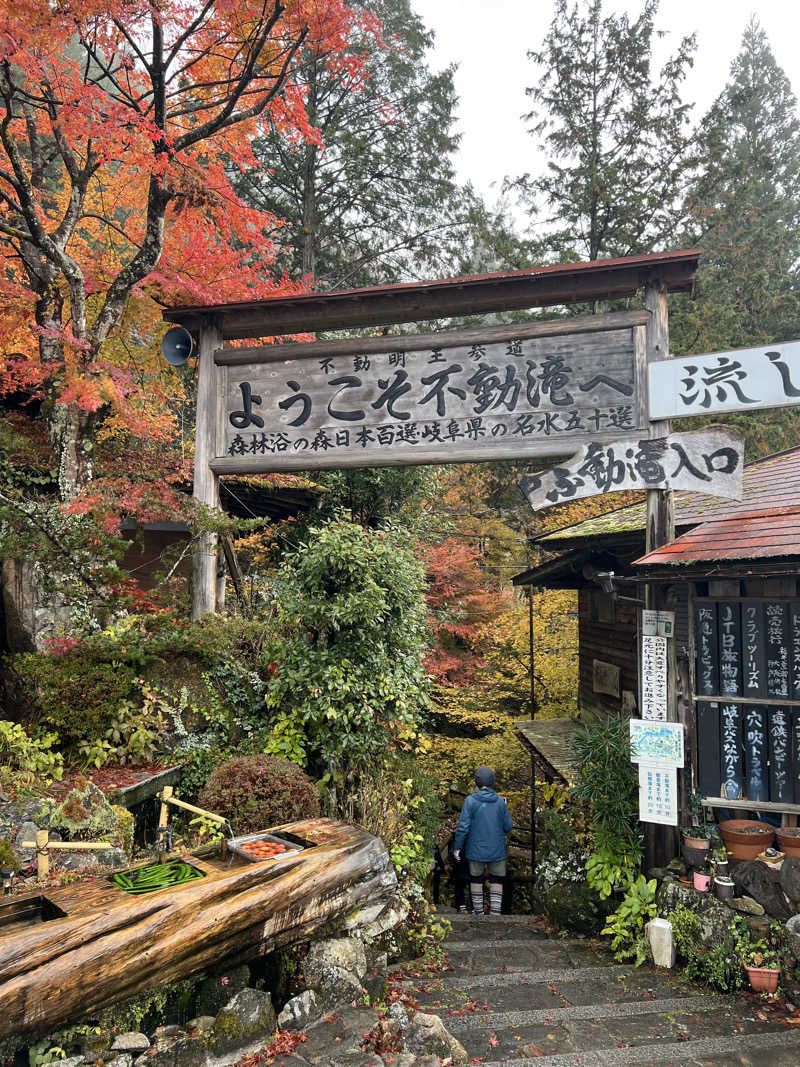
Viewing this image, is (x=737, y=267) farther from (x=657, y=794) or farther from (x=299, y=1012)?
(x=299, y=1012)

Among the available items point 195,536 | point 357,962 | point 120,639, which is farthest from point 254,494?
point 357,962

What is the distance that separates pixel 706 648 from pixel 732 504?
2.07 meters

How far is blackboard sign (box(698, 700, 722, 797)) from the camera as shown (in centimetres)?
697

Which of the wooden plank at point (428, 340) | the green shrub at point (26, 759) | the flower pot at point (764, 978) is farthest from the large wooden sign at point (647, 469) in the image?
the green shrub at point (26, 759)

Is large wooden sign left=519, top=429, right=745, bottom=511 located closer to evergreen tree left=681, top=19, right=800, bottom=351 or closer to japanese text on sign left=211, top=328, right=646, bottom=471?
japanese text on sign left=211, top=328, right=646, bottom=471

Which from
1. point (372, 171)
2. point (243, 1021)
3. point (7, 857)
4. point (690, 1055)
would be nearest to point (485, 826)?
point (690, 1055)

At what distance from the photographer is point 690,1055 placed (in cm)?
485

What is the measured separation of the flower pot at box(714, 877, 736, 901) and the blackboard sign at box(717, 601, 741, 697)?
5.96 feet

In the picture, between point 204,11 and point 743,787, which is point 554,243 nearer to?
point 204,11

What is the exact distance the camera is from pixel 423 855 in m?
7.63

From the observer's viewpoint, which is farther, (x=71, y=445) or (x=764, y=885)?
(x=71, y=445)

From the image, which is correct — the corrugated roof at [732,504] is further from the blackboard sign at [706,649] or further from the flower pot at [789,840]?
the flower pot at [789,840]

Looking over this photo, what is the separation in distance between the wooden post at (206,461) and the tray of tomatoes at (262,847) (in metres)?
4.07

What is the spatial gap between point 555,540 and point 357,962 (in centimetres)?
734
